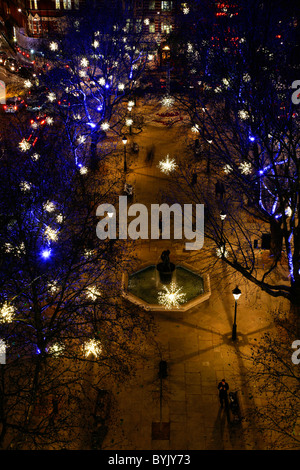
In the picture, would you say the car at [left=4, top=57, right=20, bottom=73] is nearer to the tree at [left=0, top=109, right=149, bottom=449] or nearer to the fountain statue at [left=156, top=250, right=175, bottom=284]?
the tree at [left=0, top=109, right=149, bottom=449]

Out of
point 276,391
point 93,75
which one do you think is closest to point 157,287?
point 276,391

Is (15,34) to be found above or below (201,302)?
above

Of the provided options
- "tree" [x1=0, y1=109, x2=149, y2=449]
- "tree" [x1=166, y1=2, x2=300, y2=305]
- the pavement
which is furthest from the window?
the pavement

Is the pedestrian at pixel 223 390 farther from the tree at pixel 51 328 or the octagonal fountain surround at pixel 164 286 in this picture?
the octagonal fountain surround at pixel 164 286

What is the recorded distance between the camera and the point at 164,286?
796 inches

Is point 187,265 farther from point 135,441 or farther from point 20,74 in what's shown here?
point 20,74

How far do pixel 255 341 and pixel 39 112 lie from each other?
31172 millimetres

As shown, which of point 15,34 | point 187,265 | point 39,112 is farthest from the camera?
point 15,34

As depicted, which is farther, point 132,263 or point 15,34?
point 15,34

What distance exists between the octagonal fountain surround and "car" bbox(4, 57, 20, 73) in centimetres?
4002

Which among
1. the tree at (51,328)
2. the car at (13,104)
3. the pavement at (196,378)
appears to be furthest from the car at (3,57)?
the pavement at (196,378)

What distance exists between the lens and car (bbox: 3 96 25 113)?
133 ft

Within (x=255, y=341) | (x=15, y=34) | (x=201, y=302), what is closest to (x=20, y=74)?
(x=15, y=34)

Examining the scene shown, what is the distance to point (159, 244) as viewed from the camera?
23188 mm
